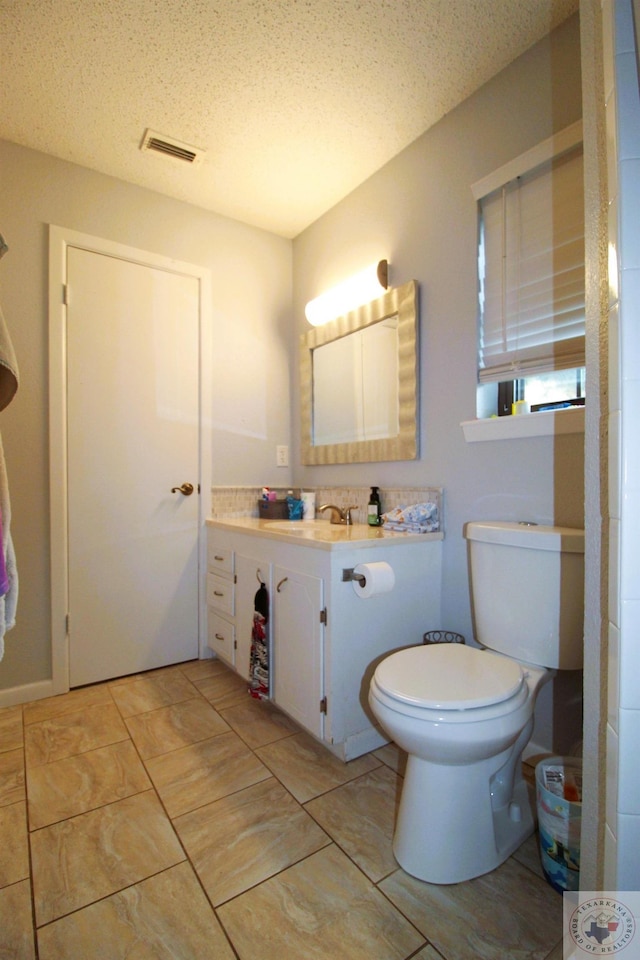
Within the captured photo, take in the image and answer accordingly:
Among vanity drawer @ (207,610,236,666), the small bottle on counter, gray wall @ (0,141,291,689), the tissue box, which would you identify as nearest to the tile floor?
vanity drawer @ (207,610,236,666)

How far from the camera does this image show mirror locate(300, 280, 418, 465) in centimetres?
185

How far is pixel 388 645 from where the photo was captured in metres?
1.55

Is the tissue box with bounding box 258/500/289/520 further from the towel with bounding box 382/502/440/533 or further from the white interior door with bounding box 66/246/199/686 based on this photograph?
the towel with bounding box 382/502/440/533

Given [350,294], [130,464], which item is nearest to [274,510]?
[130,464]

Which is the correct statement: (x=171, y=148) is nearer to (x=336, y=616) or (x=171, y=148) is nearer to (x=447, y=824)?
(x=336, y=616)

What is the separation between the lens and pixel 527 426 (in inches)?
55.6

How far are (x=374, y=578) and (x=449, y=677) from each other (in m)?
0.37

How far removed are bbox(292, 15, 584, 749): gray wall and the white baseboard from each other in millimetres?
1685

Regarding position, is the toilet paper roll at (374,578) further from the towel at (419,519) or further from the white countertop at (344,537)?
the towel at (419,519)

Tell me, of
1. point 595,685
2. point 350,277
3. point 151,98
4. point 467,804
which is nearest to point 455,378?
point 350,277

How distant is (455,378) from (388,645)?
3.33 feet

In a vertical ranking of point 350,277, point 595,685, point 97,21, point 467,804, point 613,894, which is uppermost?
point 97,21

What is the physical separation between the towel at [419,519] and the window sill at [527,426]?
0.30 meters

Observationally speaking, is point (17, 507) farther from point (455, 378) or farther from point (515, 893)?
point (515, 893)
